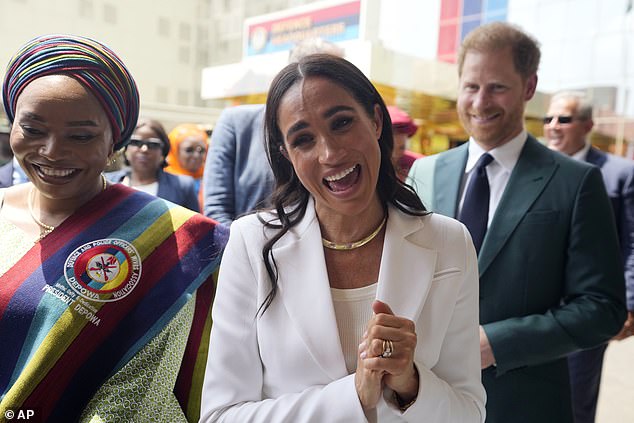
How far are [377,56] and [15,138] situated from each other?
376cm

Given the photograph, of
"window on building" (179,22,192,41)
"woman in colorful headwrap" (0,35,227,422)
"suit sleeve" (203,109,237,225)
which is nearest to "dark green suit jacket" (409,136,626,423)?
"woman in colorful headwrap" (0,35,227,422)

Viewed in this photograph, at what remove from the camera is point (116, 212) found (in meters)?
1.54

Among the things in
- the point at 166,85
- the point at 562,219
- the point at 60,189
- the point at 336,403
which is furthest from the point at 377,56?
the point at 336,403

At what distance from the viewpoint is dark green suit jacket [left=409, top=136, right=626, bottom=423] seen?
1594 millimetres

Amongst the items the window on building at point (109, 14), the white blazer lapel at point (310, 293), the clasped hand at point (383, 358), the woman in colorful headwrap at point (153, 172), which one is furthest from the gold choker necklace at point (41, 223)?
the woman in colorful headwrap at point (153, 172)

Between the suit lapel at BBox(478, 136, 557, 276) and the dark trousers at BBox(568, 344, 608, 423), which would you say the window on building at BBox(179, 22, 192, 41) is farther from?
the dark trousers at BBox(568, 344, 608, 423)

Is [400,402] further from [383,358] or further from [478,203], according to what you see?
[478,203]

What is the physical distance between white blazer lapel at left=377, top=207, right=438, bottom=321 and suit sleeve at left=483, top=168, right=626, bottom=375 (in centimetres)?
50

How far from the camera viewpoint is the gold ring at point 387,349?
3.18ft

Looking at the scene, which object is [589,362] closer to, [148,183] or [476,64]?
[476,64]

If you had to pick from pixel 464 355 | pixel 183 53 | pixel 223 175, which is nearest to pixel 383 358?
pixel 464 355

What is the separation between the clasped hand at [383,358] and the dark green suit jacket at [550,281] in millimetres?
627

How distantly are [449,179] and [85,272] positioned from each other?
1.10 meters

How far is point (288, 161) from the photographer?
1286 millimetres
